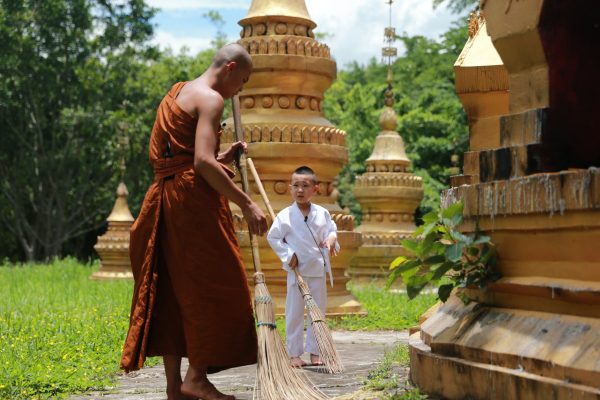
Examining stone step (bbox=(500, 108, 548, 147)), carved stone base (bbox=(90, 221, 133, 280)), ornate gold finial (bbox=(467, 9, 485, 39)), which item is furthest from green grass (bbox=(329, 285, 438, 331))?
carved stone base (bbox=(90, 221, 133, 280))

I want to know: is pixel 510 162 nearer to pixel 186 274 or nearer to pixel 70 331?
pixel 186 274

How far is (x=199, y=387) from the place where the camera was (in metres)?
3.54

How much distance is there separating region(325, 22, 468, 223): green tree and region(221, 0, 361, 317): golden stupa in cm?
1271

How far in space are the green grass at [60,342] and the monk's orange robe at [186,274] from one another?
675 millimetres

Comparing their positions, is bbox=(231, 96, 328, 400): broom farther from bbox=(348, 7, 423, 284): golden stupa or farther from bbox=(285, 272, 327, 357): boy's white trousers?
bbox=(348, 7, 423, 284): golden stupa

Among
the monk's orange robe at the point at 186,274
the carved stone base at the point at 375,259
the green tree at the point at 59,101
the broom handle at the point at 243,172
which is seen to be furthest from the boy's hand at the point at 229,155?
the green tree at the point at 59,101

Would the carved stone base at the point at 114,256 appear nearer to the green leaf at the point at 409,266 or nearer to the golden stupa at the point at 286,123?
the golden stupa at the point at 286,123

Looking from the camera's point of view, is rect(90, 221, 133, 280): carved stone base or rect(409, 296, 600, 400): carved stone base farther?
rect(90, 221, 133, 280): carved stone base

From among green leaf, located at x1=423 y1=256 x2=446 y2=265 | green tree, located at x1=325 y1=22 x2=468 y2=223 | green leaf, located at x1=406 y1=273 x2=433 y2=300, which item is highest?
green tree, located at x1=325 y1=22 x2=468 y2=223

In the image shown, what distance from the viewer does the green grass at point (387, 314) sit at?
6773 mm

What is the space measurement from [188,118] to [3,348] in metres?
2.22

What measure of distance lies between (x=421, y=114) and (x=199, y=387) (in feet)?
66.7

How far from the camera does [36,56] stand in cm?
2217

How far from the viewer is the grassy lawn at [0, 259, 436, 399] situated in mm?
3992
